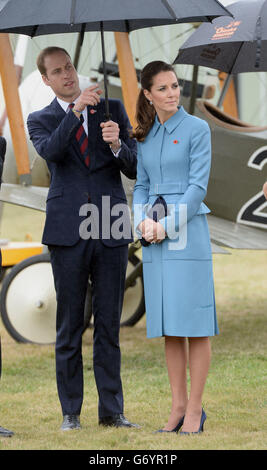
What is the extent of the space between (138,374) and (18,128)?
2.37 meters

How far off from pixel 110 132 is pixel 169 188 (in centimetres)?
36

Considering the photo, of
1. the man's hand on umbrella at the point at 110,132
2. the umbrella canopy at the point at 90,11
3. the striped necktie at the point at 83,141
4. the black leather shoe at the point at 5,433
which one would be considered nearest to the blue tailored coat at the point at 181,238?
the man's hand on umbrella at the point at 110,132

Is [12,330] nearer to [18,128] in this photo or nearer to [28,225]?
[18,128]

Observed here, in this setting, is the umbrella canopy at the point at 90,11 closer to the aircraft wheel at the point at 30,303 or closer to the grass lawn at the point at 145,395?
the grass lawn at the point at 145,395

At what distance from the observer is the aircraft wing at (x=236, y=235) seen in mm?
6367


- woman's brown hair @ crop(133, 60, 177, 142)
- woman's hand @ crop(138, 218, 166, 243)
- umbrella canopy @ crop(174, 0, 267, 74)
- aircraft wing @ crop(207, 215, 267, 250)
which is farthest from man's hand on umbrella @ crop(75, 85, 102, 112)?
aircraft wing @ crop(207, 215, 267, 250)

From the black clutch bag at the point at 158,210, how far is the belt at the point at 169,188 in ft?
0.11

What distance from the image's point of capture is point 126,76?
663cm

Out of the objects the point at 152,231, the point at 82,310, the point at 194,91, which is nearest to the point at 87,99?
the point at 152,231

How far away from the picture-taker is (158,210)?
3.57m

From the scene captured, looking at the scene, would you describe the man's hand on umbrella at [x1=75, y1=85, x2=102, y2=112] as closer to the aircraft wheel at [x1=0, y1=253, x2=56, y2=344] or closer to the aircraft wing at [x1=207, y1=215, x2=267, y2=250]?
the aircraft wing at [x1=207, y1=215, x2=267, y2=250]

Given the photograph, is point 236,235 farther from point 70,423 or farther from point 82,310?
point 70,423

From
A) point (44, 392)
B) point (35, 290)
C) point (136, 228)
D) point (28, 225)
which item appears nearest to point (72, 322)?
point (136, 228)

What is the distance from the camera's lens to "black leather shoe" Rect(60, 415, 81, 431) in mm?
3760
